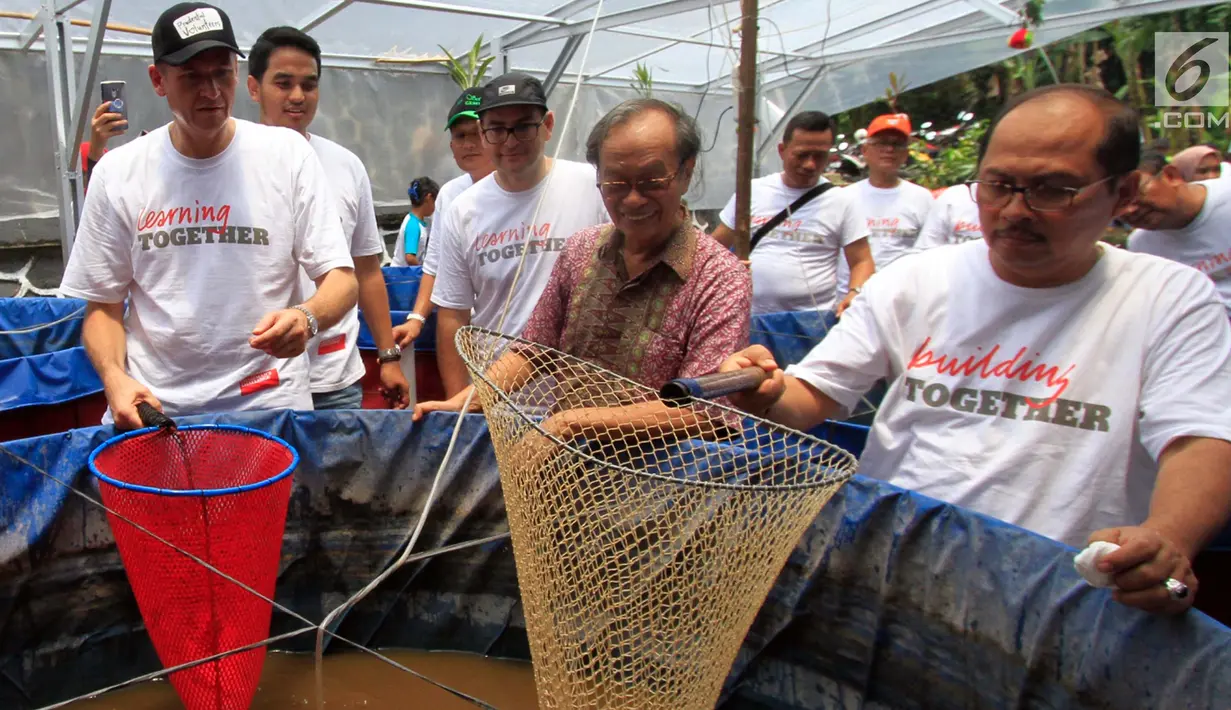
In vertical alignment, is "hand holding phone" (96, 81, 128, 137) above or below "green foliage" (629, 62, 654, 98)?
below

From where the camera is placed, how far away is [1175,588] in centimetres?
130

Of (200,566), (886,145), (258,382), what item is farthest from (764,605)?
(886,145)

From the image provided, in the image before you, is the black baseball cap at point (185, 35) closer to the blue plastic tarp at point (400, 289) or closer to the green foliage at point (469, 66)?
the blue plastic tarp at point (400, 289)

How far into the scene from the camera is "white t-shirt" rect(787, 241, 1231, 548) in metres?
1.54

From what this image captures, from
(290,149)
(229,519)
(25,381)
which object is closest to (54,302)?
(25,381)

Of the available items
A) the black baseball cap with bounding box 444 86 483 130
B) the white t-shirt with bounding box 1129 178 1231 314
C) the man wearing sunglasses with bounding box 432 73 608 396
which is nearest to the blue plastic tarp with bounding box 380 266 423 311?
the black baseball cap with bounding box 444 86 483 130

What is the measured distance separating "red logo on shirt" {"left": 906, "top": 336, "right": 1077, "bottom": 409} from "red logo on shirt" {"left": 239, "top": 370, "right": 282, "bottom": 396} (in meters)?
1.64

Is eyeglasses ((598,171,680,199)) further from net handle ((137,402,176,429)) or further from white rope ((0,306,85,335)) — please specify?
white rope ((0,306,85,335))

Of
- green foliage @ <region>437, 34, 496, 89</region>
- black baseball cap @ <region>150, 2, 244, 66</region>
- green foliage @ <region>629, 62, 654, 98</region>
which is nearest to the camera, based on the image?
black baseball cap @ <region>150, 2, 244, 66</region>

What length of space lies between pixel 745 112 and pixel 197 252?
1.58 m

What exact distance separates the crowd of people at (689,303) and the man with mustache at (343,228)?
1cm

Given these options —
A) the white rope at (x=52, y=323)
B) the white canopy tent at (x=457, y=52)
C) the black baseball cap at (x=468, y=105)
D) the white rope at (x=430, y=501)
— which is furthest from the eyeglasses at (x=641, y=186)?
the white canopy tent at (x=457, y=52)

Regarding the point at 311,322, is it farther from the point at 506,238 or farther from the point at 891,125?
the point at 891,125

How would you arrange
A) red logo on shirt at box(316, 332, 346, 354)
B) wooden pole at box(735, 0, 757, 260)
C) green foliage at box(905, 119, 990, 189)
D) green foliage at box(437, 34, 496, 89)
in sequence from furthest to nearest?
green foliage at box(905, 119, 990, 189), green foliage at box(437, 34, 496, 89), red logo on shirt at box(316, 332, 346, 354), wooden pole at box(735, 0, 757, 260)
